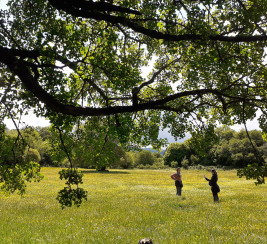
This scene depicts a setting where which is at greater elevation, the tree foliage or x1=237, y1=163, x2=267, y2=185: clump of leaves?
the tree foliage

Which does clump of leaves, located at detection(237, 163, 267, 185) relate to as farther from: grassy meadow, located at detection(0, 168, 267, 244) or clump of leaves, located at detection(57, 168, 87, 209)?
clump of leaves, located at detection(57, 168, 87, 209)

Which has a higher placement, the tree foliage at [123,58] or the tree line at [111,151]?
the tree foliage at [123,58]

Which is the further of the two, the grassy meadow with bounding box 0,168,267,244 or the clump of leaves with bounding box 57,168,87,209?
the grassy meadow with bounding box 0,168,267,244

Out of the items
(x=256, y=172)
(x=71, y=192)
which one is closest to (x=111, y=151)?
(x=71, y=192)

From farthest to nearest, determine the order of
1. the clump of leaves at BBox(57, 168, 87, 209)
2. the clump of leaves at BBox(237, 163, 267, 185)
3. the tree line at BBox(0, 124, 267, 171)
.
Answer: the tree line at BBox(0, 124, 267, 171) → the clump of leaves at BBox(57, 168, 87, 209) → the clump of leaves at BBox(237, 163, 267, 185)

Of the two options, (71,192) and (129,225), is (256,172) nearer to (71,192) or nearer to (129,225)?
(71,192)

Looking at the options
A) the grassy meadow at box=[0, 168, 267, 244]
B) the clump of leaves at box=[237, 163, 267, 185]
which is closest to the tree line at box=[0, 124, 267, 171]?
the clump of leaves at box=[237, 163, 267, 185]

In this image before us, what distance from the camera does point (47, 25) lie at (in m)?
9.57

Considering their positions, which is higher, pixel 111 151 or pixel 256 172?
pixel 111 151

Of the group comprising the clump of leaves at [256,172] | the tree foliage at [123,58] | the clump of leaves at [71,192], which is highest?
the tree foliage at [123,58]

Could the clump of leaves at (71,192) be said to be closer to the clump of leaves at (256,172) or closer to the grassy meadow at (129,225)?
the grassy meadow at (129,225)

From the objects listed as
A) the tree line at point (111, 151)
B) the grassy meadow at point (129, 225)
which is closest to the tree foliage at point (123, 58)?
the tree line at point (111, 151)

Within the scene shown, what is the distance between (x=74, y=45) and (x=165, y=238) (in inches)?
332

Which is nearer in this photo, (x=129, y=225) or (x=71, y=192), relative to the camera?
(x=71, y=192)
